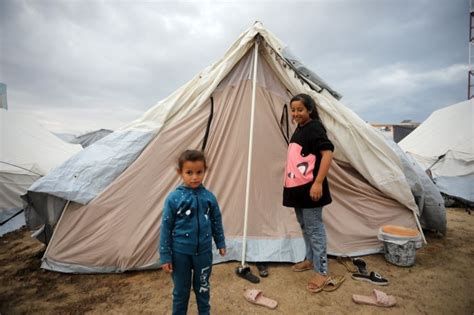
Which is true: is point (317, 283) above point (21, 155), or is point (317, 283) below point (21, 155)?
below

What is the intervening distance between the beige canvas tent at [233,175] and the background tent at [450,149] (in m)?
3.61

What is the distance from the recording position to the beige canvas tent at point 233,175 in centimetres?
274

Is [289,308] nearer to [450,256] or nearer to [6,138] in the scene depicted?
[450,256]

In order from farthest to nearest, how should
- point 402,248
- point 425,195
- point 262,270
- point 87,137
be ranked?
point 87,137, point 425,195, point 402,248, point 262,270

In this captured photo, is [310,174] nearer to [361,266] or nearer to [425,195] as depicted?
[361,266]

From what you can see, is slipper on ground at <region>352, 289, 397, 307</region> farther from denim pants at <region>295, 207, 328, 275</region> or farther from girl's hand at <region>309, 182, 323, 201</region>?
girl's hand at <region>309, 182, 323, 201</region>

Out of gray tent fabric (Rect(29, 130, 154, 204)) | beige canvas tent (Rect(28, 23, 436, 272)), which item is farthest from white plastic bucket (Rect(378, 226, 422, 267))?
gray tent fabric (Rect(29, 130, 154, 204))

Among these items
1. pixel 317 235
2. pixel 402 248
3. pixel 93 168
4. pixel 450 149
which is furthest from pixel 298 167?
pixel 450 149

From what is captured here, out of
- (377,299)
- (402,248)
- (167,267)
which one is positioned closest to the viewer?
(167,267)

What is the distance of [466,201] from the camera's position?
5656 mm

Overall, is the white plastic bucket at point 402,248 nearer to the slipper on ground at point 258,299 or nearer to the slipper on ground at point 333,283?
the slipper on ground at point 333,283

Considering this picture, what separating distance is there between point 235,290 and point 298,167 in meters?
1.29

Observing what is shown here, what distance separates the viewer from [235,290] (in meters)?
2.44

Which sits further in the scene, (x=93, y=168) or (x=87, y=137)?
(x=87, y=137)
